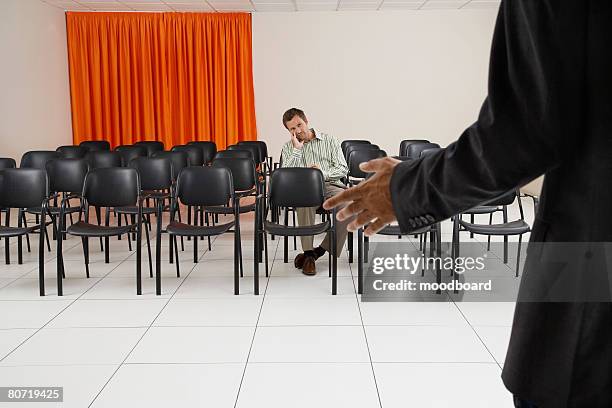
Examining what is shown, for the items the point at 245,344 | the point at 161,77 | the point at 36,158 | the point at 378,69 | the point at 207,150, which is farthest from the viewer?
the point at 161,77

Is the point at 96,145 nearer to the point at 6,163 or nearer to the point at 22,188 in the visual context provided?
the point at 6,163

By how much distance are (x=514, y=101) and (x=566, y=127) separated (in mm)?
69

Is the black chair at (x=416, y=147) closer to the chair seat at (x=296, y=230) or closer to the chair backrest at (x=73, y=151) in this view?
the chair seat at (x=296, y=230)

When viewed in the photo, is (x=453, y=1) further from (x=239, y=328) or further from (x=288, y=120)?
(x=239, y=328)

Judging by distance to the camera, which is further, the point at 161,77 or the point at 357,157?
the point at 161,77

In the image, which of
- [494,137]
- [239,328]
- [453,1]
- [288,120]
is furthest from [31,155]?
[494,137]

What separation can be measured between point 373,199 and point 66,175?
19.8 feet

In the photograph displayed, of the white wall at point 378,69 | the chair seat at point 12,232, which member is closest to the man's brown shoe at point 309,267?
the chair seat at point 12,232

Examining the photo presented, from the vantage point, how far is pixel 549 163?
821mm

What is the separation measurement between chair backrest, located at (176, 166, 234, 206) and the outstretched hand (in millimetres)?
4370

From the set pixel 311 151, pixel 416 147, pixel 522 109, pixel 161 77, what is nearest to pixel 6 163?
pixel 311 151

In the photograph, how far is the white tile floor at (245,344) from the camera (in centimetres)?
303

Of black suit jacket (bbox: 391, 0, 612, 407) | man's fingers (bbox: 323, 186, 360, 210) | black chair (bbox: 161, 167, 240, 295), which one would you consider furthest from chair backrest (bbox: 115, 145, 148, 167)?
black suit jacket (bbox: 391, 0, 612, 407)

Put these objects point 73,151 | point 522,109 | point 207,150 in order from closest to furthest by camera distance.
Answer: point 522,109, point 73,151, point 207,150
